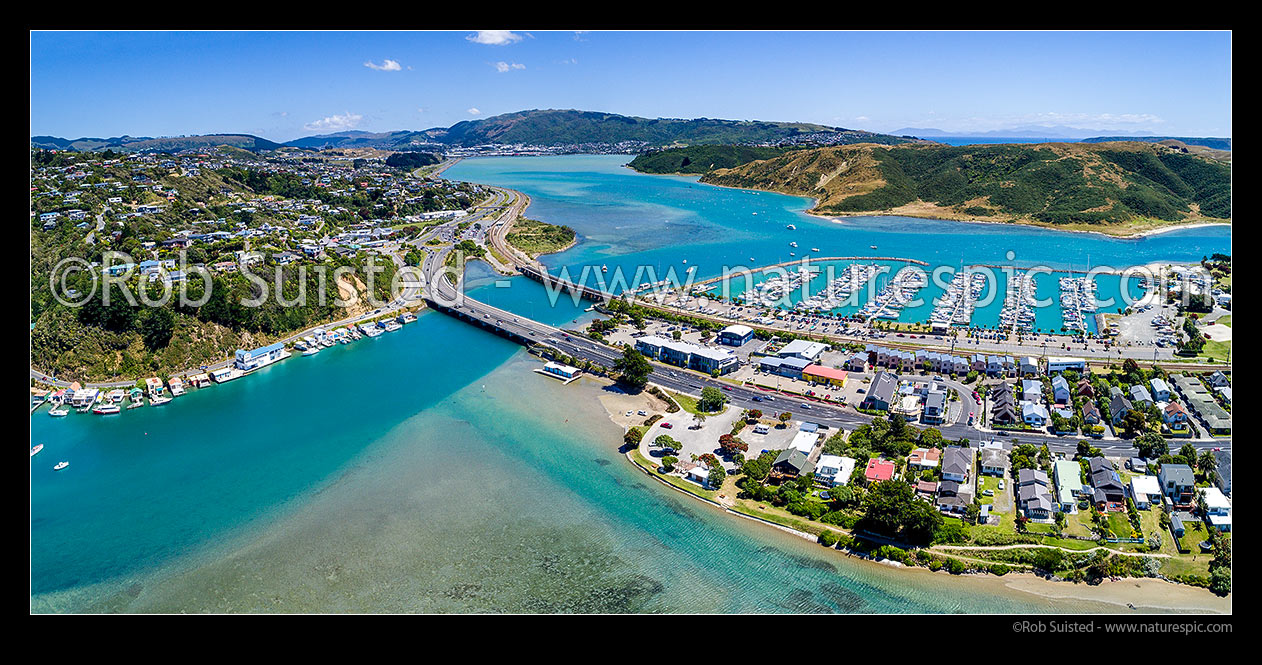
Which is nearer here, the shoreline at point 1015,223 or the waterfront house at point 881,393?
the waterfront house at point 881,393

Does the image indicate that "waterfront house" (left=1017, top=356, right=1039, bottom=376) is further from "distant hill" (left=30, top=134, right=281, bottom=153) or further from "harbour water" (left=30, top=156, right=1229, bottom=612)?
"distant hill" (left=30, top=134, right=281, bottom=153)

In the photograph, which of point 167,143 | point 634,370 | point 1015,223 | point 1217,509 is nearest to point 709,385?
point 634,370

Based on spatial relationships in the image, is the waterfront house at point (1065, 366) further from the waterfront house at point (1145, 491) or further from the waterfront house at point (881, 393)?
the waterfront house at point (1145, 491)

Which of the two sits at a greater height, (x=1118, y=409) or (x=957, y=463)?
(x=1118, y=409)

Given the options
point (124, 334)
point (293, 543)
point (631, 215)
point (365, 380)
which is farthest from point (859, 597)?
point (631, 215)

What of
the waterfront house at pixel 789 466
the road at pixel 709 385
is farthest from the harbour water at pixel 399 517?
the road at pixel 709 385

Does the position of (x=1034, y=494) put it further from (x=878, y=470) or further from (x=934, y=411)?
(x=934, y=411)
